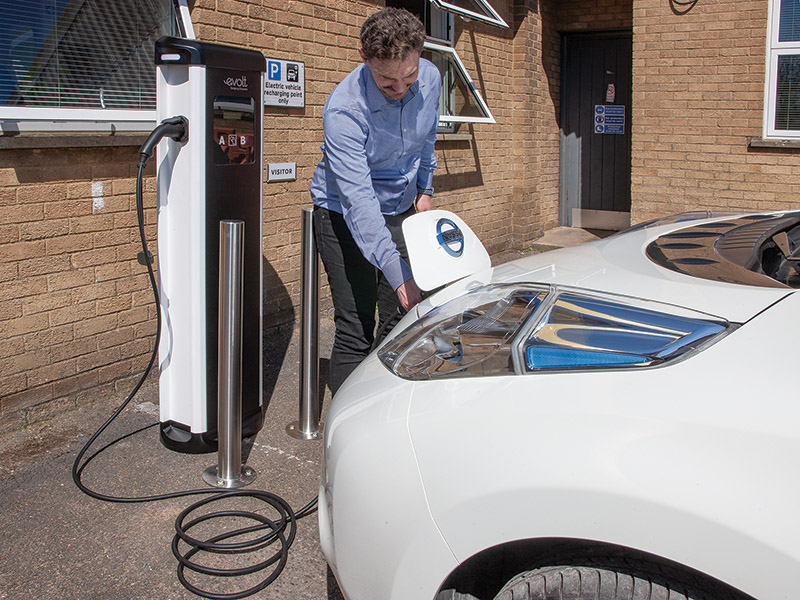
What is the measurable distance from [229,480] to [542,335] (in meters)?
2.06

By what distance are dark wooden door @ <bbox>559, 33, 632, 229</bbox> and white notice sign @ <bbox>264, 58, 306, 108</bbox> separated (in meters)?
6.30

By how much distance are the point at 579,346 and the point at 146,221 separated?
11.6 feet

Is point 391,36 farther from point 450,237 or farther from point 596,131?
point 596,131

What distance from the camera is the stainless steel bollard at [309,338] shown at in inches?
151

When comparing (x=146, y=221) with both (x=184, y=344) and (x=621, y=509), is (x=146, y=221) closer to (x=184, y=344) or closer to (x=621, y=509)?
(x=184, y=344)

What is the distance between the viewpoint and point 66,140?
4.13m

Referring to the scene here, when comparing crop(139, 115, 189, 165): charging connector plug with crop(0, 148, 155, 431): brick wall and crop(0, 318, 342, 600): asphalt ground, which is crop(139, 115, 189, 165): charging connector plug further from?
crop(0, 318, 342, 600): asphalt ground

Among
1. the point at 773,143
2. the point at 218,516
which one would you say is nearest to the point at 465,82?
the point at 773,143

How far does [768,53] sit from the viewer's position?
8.52 m

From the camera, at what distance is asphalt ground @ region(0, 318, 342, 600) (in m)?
2.84

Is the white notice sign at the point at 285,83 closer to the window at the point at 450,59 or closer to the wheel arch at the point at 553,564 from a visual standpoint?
the window at the point at 450,59

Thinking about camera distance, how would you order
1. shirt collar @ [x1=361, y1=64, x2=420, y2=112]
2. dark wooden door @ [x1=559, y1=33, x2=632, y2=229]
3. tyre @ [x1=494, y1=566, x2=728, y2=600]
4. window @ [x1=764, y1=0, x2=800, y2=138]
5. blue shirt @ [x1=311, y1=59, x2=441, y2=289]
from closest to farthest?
1. tyre @ [x1=494, y1=566, x2=728, y2=600]
2. blue shirt @ [x1=311, y1=59, x2=441, y2=289]
3. shirt collar @ [x1=361, y1=64, x2=420, y2=112]
4. window @ [x1=764, y1=0, x2=800, y2=138]
5. dark wooden door @ [x1=559, y1=33, x2=632, y2=229]

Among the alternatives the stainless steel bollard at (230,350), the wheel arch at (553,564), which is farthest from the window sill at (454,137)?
the wheel arch at (553,564)

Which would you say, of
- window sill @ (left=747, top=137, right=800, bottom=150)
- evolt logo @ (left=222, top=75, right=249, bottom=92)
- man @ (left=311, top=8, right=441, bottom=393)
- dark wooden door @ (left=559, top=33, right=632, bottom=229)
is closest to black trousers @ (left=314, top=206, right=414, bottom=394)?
man @ (left=311, top=8, right=441, bottom=393)
